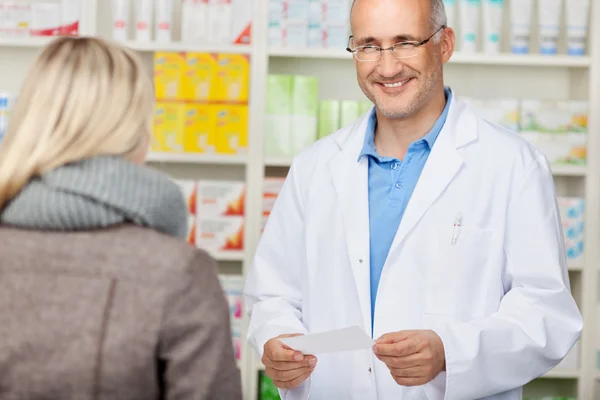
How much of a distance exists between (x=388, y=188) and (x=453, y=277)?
0.28 metres

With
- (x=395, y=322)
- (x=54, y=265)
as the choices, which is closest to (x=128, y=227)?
(x=54, y=265)

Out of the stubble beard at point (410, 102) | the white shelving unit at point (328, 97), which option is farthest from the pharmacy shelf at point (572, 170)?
the stubble beard at point (410, 102)

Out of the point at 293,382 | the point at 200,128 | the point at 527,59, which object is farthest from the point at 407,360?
the point at 527,59

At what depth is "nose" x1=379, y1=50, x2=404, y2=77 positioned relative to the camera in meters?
1.92

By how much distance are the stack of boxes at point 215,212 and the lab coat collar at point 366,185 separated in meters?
1.38

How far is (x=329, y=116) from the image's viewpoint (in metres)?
3.35

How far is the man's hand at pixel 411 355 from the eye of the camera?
5.29ft

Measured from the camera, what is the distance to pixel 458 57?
3410mm

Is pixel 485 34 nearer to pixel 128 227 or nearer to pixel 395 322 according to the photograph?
pixel 395 322

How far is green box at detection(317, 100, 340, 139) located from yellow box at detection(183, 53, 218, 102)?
454 mm

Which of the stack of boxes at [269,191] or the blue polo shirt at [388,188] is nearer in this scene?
the blue polo shirt at [388,188]

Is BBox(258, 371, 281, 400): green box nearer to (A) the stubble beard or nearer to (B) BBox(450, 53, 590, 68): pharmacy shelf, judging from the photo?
(B) BBox(450, 53, 590, 68): pharmacy shelf

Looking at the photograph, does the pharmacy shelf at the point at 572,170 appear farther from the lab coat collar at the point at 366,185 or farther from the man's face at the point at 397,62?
the man's face at the point at 397,62

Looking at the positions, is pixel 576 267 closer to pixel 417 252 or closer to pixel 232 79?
pixel 232 79
